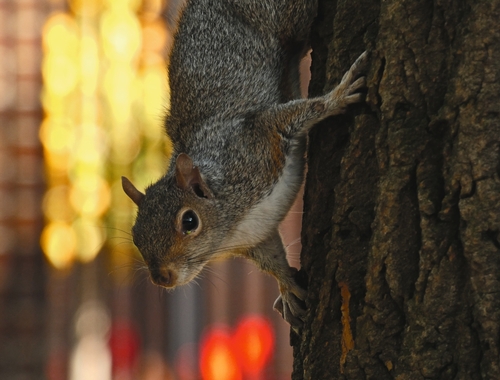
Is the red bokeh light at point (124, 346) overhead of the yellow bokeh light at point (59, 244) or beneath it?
beneath

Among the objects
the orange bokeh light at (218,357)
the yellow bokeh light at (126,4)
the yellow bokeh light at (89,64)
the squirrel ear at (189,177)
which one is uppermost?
the yellow bokeh light at (126,4)

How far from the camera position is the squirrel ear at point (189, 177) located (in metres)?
2.32

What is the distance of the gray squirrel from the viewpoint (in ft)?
7.69

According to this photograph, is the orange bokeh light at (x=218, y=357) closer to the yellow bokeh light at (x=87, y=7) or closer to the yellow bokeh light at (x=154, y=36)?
the yellow bokeh light at (x=154, y=36)

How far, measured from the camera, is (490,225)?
1522 mm

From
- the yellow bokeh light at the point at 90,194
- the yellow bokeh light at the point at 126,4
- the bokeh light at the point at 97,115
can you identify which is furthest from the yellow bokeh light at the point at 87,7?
the yellow bokeh light at the point at 90,194

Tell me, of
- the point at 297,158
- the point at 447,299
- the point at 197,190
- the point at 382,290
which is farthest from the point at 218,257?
the point at 447,299

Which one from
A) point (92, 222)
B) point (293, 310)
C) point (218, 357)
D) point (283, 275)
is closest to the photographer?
point (293, 310)

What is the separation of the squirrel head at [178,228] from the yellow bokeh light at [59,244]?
3123 millimetres

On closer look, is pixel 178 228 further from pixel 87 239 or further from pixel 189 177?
pixel 87 239

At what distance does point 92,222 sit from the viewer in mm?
5293

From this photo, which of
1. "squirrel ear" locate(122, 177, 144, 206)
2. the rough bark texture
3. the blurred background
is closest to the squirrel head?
"squirrel ear" locate(122, 177, 144, 206)

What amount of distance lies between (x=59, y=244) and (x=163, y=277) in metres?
3.27

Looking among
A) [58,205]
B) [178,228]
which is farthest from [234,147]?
[58,205]
